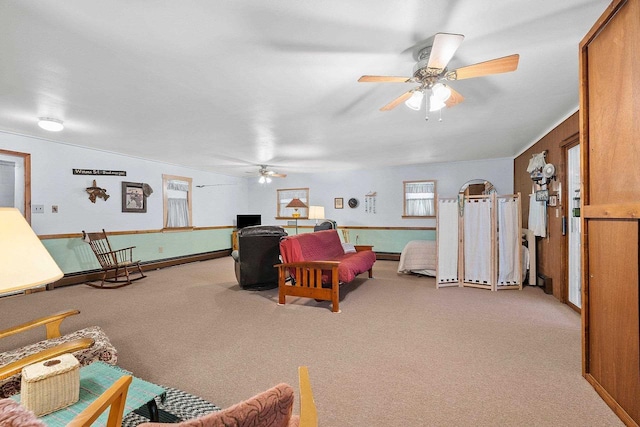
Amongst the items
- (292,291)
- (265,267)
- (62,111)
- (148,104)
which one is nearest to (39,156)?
(62,111)

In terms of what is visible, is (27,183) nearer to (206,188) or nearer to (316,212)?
(206,188)

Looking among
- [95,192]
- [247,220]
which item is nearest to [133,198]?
[95,192]

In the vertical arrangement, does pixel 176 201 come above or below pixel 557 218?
above

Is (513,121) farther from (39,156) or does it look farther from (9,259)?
(39,156)

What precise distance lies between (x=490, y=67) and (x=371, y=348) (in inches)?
92.4

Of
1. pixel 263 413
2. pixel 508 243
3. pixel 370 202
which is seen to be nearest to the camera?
pixel 263 413

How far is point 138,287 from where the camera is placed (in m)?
4.87

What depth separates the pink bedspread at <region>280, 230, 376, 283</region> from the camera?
12.9 feet

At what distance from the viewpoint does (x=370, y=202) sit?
26.5 ft

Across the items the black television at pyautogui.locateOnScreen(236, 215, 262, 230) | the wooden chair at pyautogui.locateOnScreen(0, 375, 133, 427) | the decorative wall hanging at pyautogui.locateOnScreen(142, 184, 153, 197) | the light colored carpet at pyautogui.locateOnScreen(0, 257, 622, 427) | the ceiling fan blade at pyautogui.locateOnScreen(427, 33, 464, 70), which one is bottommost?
the light colored carpet at pyautogui.locateOnScreen(0, 257, 622, 427)

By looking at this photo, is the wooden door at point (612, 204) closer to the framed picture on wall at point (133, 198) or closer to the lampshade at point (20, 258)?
the lampshade at point (20, 258)

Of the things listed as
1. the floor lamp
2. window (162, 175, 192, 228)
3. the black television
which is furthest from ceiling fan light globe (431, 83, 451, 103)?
the black television

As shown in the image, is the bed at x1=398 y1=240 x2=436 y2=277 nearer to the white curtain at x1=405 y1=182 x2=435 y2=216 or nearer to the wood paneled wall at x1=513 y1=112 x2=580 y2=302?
the wood paneled wall at x1=513 y1=112 x2=580 y2=302

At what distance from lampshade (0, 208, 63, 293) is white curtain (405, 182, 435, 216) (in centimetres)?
737
